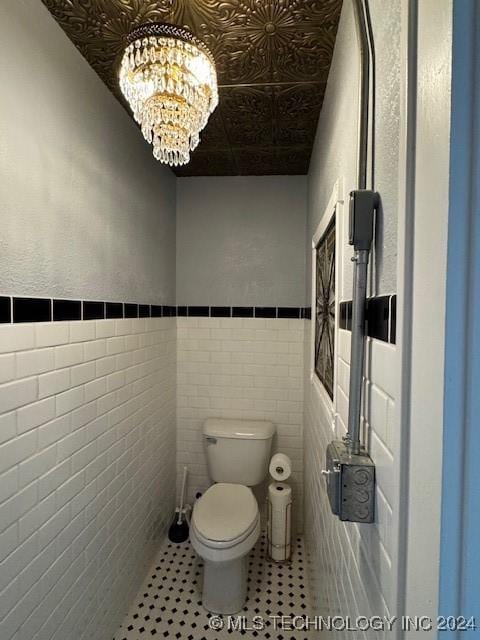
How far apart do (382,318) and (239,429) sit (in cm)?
163

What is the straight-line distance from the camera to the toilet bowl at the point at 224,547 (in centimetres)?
144

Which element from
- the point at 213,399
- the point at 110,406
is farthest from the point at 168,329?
the point at 110,406

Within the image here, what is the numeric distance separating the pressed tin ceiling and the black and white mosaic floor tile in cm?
232

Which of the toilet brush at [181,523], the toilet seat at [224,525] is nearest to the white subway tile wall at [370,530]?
the toilet seat at [224,525]

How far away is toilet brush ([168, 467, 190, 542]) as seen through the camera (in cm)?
200

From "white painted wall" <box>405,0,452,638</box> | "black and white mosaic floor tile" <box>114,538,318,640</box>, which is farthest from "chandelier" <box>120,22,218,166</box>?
"black and white mosaic floor tile" <box>114,538,318,640</box>

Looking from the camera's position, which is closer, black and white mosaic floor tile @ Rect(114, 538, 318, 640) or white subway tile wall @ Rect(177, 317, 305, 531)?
black and white mosaic floor tile @ Rect(114, 538, 318, 640)

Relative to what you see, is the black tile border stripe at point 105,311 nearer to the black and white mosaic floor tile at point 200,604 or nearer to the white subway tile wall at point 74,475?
the white subway tile wall at point 74,475

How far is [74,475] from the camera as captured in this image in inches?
44.2

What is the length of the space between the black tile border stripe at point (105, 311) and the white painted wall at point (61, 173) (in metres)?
0.03

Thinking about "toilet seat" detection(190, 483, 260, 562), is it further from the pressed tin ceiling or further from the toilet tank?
the pressed tin ceiling

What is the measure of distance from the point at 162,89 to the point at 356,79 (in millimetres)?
525

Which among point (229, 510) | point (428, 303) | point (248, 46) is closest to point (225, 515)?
point (229, 510)

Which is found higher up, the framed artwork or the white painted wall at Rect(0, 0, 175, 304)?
the white painted wall at Rect(0, 0, 175, 304)
